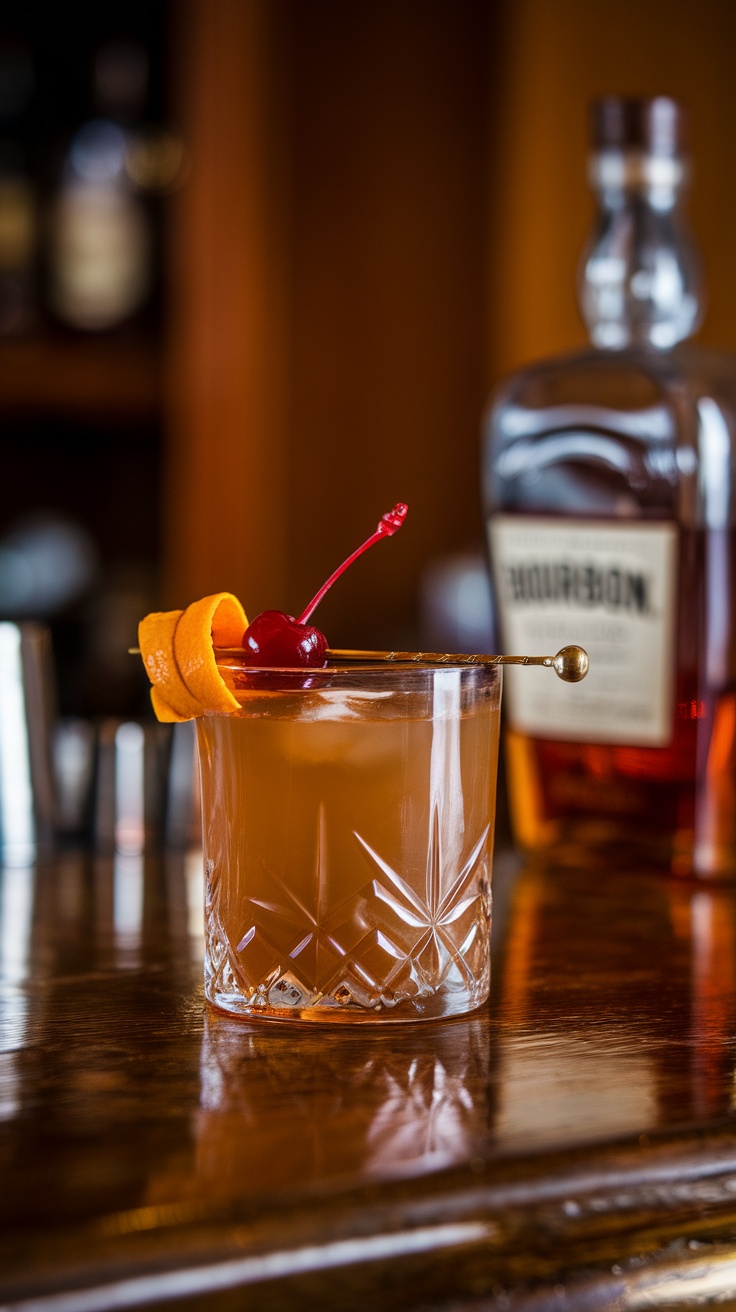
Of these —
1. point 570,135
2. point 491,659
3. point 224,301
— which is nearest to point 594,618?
point 491,659

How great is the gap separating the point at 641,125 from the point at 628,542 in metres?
0.33

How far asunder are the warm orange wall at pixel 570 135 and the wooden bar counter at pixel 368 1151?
187 cm

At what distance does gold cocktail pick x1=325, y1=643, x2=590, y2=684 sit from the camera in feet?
2.53

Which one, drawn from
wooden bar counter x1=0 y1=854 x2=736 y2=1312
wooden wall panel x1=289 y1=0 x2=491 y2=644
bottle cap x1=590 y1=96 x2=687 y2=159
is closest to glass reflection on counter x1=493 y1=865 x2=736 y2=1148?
wooden bar counter x1=0 y1=854 x2=736 y2=1312

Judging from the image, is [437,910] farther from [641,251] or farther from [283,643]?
[641,251]

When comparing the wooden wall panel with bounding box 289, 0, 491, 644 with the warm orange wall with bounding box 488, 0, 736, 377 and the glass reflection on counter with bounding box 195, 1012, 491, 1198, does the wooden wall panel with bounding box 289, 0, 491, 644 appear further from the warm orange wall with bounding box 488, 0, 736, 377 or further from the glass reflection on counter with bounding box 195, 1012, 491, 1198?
the glass reflection on counter with bounding box 195, 1012, 491, 1198

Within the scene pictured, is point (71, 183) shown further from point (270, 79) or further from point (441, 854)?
point (441, 854)

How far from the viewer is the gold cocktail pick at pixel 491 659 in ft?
2.53

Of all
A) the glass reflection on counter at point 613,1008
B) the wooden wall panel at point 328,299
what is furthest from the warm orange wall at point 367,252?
the glass reflection on counter at point 613,1008

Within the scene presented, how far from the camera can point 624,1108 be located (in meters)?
0.60

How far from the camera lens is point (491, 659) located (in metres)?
0.79

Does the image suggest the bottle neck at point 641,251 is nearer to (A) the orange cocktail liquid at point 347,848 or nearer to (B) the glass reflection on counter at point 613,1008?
(B) the glass reflection on counter at point 613,1008

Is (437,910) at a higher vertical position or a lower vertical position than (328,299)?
lower

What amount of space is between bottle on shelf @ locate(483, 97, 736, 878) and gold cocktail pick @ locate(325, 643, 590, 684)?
1.26ft
